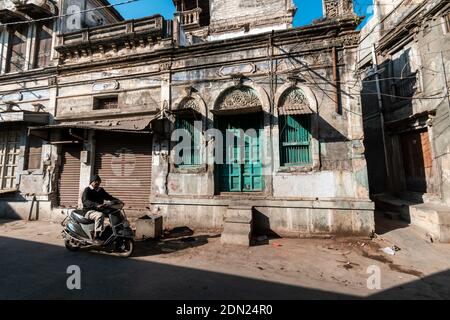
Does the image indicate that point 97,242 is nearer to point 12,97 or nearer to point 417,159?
point 12,97

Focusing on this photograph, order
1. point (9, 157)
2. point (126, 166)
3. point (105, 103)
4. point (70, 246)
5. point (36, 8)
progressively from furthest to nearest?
point (36, 8) → point (9, 157) → point (105, 103) → point (126, 166) → point (70, 246)

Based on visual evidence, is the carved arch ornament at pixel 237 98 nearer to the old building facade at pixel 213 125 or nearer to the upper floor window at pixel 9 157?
the old building facade at pixel 213 125

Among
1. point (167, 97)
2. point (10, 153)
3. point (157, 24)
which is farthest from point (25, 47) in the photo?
point (167, 97)

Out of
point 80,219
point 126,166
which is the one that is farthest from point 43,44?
point 80,219

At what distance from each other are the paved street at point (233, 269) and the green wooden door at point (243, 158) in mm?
1955

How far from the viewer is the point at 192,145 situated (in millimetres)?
8094

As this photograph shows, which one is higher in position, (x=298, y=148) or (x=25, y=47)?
(x=25, y=47)

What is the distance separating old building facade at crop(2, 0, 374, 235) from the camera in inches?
272

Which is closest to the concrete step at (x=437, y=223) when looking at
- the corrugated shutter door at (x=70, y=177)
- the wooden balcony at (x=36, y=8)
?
the corrugated shutter door at (x=70, y=177)

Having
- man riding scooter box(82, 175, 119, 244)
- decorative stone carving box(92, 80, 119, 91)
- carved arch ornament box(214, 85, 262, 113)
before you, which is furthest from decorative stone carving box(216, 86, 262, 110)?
man riding scooter box(82, 175, 119, 244)

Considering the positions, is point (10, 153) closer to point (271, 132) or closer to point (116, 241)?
point (116, 241)

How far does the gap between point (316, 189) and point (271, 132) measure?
2251mm

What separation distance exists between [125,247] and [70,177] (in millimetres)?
5755

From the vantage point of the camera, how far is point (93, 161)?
8.96 meters
